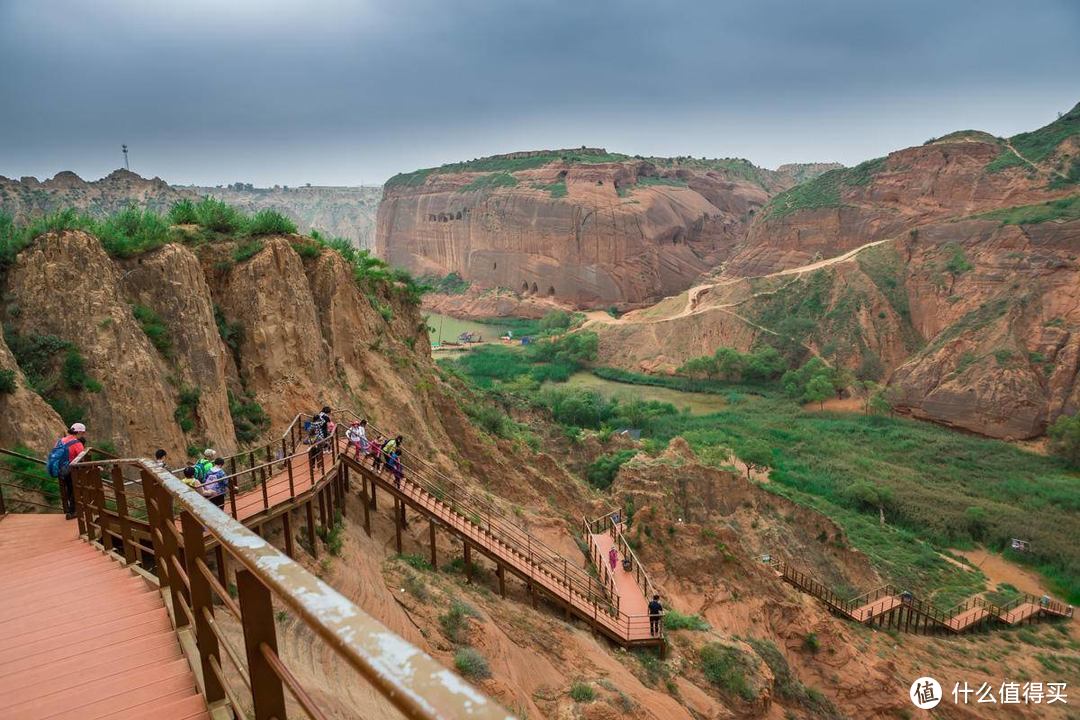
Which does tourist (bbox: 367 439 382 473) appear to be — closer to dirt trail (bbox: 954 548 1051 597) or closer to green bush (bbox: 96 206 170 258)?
green bush (bbox: 96 206 170 258)

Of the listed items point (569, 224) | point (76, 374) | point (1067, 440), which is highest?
point (569, 224)

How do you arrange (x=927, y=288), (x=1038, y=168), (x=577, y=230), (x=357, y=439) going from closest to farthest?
(x=357, y=439)
(x=927, y=288)
(x=1038, y=168)
(x=577, y=230)

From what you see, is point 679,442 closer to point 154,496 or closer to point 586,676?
point 586,676

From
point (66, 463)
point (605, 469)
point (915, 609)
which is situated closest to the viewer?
point (66, 463)

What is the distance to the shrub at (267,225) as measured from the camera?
682 inches

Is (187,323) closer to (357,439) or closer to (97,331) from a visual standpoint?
(97,331)

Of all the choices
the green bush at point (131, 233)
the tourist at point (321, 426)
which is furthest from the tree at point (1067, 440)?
the green bush at point (131, 233)

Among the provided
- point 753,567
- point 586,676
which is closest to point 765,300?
point 753,567

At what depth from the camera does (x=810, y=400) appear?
49.2 meters

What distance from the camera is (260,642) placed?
7.25 feet

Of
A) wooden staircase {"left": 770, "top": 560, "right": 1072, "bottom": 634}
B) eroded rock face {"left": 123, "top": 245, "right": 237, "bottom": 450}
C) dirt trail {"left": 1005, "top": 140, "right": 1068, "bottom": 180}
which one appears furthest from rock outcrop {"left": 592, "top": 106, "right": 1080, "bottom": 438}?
eroded rock face {"left": 123, "top": 245, "right": 237, "bottom": 450}

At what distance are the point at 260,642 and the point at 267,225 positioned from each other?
17359mm

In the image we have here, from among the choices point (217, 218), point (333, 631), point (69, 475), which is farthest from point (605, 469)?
point (333, 631)

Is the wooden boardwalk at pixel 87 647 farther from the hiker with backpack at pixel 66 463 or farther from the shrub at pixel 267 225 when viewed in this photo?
the shrub at pixel 267 225
